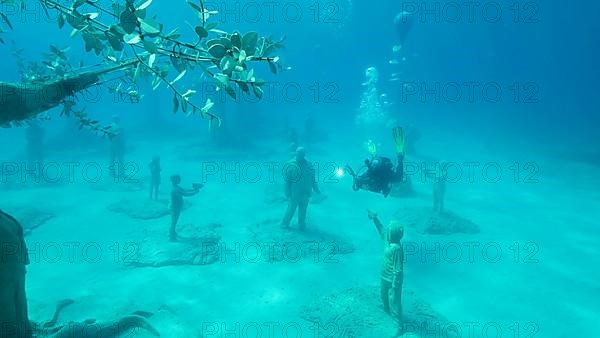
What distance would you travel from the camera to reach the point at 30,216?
1230 cm

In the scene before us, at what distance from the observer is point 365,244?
10852mm

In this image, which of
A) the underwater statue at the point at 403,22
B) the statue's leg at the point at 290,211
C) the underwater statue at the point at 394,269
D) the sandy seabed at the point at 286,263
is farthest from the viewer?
the underwater statue at the point at 403,22

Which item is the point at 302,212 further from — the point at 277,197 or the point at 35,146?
the point at 35,146

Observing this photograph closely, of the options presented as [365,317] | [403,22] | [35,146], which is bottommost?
[365,317]

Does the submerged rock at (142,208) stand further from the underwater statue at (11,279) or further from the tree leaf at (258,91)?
the tree leaf at (258,91)

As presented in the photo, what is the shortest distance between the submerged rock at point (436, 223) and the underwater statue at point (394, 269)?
5.05 m

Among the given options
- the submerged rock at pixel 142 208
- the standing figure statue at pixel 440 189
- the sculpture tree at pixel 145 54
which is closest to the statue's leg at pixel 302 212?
the submerged rock at pixel 142 208

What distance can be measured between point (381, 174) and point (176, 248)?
20.0 feet

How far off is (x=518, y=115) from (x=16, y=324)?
200ft

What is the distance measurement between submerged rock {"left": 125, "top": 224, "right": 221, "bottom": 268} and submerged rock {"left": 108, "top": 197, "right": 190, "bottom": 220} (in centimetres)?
145

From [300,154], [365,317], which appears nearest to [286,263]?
[365,317]

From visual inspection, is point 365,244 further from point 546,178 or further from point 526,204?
point 546,178

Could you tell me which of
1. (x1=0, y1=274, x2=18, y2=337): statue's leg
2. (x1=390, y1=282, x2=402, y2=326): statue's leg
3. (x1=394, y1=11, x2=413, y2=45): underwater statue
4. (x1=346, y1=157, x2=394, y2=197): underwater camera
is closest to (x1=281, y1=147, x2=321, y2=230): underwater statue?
(x1=346, y1=157, x2=394, y2=197): underwater camera

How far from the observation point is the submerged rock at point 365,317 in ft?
22.3
